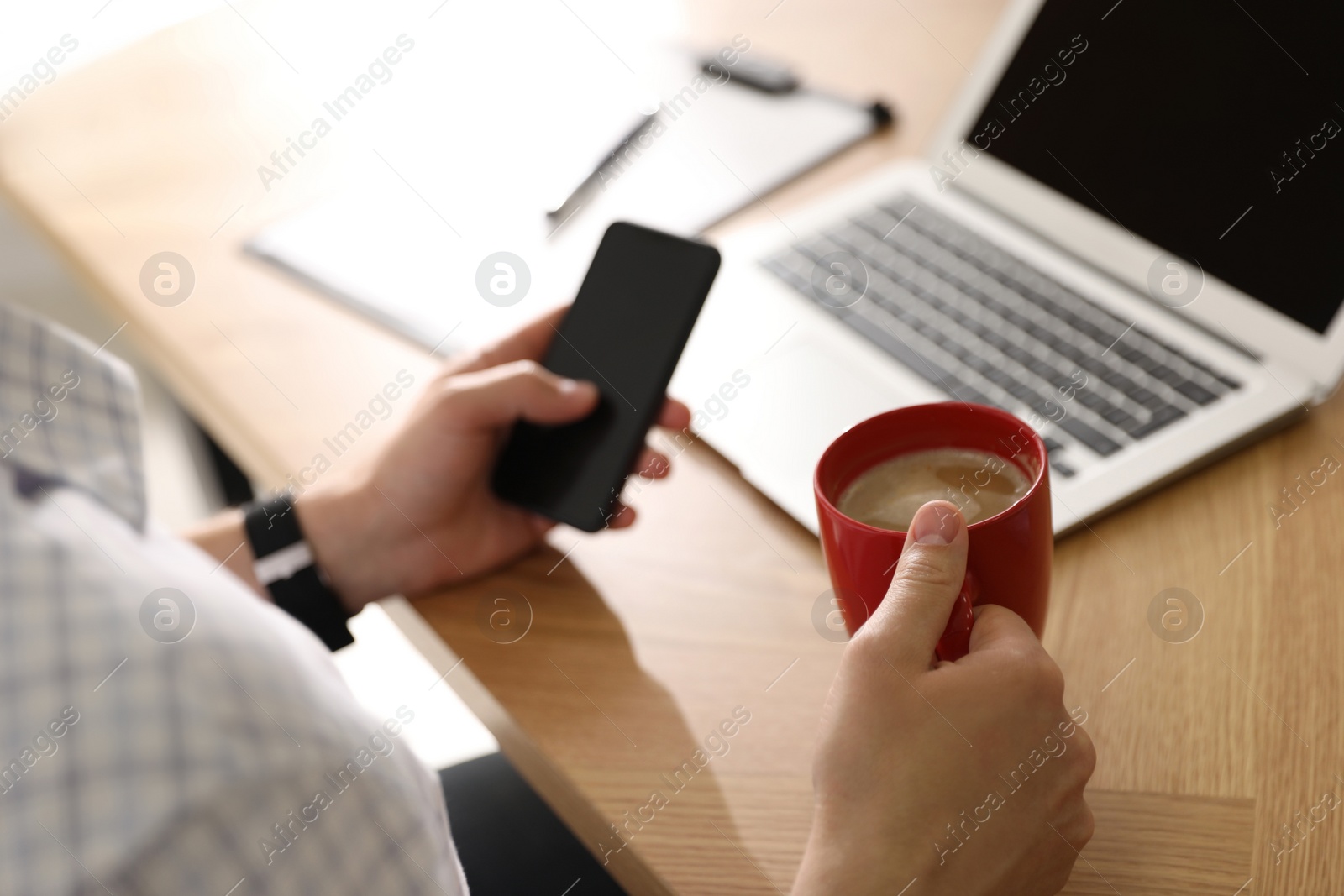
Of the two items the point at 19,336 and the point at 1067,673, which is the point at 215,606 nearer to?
the point at 19,336

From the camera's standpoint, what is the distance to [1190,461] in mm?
605

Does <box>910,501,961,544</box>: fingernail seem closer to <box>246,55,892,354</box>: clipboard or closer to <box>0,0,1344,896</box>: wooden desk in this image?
<box>0,0,1344,896</box>: wooden desk

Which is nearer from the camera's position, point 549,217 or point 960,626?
point 960,626

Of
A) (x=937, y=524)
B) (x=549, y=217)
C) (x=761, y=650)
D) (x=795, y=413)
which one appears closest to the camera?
(x=937, y=524)

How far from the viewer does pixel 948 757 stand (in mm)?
441

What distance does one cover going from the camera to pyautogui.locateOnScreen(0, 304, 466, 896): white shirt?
0.46m

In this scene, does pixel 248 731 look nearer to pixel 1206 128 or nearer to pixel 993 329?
pixel 993 329

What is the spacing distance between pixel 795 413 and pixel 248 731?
36 centimetres

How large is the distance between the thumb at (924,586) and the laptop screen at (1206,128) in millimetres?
341

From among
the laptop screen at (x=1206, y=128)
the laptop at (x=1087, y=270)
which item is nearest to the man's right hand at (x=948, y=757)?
the laptop at (x=1087, y=270)

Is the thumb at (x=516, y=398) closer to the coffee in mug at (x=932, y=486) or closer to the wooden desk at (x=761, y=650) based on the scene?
the wooden desk at (x=761, y=650)

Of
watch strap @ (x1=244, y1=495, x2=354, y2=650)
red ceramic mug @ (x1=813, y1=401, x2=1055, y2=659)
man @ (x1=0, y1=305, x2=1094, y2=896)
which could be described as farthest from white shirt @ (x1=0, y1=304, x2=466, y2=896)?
red ceramic mug @ (x1=813, y1=401, x2=1055, y2=659)

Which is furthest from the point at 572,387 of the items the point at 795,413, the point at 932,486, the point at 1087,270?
the point at 1087,270

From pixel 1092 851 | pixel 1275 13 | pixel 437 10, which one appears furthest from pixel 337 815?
pixel 437 10
